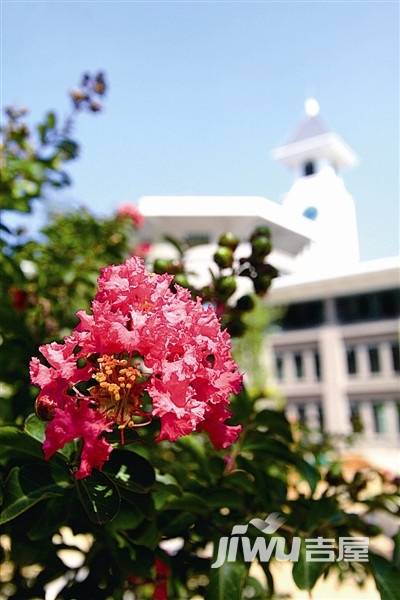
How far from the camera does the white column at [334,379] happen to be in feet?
56.5

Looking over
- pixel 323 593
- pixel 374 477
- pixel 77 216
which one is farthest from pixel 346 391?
pixel 374 477

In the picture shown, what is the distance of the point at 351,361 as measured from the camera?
57.2 ft

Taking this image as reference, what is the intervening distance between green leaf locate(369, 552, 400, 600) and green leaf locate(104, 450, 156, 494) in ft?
1.24

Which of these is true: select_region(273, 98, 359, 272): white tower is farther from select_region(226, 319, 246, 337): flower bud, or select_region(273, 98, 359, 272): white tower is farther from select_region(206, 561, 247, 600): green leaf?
select_region(206, 561, 247, 600): green leaf

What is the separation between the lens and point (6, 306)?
1.62 metres

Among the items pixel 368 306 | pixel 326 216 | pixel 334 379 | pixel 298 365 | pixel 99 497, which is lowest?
pixel 99 497

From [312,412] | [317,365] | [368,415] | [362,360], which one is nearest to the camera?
[368,415]

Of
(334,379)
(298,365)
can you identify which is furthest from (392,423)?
(298,365)

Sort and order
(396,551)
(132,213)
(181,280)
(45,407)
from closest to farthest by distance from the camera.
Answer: (45,407), (396,551), (181,280), (132,213)

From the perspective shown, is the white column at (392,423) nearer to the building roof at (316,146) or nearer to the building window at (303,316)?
the building window at (303,316)

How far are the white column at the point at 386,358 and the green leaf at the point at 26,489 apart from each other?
16.6 metres

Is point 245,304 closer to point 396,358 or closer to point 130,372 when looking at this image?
point 130,372

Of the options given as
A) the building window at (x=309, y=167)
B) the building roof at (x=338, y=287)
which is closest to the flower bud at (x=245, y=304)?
the building window at (x=309, y=167)

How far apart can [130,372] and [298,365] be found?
1794 cm
